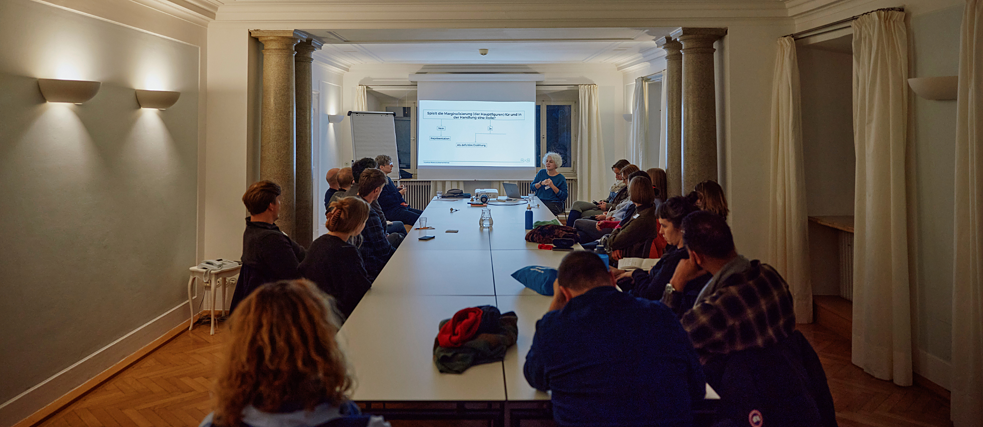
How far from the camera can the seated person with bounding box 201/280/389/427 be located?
3.81 feet

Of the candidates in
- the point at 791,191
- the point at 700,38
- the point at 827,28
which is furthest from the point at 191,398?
the point at 827,28

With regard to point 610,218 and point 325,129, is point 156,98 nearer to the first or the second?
point 610,218

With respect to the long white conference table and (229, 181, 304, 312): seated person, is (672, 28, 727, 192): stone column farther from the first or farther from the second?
(229, 181, 304, 312): seated person

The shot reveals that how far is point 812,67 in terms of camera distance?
5.14 metres

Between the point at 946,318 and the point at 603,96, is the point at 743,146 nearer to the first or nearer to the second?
the point at 946,318

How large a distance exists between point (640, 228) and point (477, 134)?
6.48 m

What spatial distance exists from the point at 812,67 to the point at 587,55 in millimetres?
4222

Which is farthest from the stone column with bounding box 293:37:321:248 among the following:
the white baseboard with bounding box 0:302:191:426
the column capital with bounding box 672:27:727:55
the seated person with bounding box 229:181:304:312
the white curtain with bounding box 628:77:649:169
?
the white curtain with bounding box 628:77:649:169

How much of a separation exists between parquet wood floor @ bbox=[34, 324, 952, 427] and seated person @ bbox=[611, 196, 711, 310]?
3.83 ft

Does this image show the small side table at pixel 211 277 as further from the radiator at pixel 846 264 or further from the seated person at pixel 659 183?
the radiator at pixel 846 264

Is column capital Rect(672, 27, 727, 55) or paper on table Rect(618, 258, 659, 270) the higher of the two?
column capital Rect(672, 27, 727, 55)

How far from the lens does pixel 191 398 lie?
3471mm

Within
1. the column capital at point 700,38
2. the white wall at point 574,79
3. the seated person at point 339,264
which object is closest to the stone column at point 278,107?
the seated person at point 339,264

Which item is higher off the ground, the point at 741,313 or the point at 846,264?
the point at 741,313
